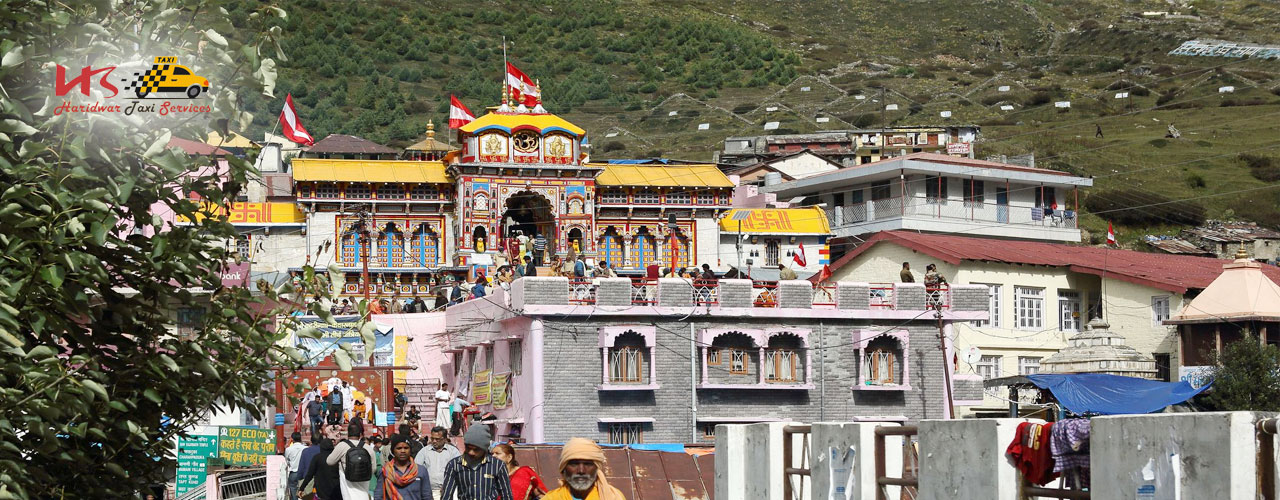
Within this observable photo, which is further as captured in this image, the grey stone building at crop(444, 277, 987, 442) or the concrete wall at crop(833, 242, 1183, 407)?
the concrete wall at crop(833, 242, 1183, 407)

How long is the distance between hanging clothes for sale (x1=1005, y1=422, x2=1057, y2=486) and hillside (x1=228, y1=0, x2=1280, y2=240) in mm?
61772

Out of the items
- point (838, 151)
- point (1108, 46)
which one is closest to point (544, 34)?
point (1108, 46)

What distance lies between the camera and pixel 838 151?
263 ft

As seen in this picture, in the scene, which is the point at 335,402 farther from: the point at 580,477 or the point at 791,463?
the point at 580,477

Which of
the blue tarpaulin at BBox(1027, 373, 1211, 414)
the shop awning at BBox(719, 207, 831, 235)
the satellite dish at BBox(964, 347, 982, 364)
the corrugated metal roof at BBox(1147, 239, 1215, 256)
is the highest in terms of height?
the shop awning at BBox(719, 207, 831, 235)

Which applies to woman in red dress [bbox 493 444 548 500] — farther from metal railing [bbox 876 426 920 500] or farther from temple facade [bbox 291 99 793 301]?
temple facade [bbox 291 99 793 301]

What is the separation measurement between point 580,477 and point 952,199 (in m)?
43.9

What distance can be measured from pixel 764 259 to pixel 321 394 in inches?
1034

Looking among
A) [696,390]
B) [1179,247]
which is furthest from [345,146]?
[696,390]

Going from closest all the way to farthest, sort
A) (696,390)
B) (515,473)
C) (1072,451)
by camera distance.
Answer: (1072,451)
(515,473)
(696,390)

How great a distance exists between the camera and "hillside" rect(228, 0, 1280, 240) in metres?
92.8

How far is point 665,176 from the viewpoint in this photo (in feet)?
179

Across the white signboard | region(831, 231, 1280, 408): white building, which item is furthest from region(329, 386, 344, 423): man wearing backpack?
the white signboard

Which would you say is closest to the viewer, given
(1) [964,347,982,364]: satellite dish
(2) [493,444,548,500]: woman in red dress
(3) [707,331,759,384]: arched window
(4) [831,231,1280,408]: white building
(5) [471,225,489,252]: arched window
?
(2) [493,444,548,500]: woman in red dress
